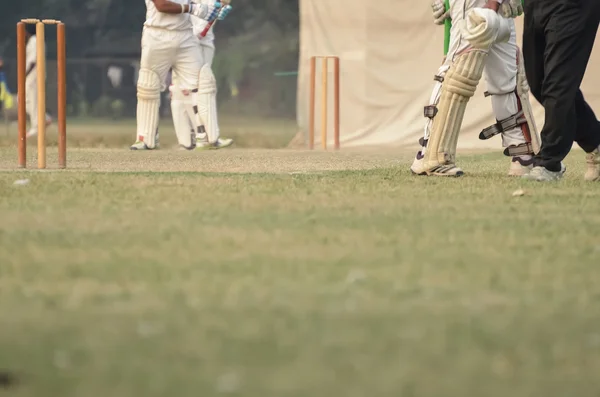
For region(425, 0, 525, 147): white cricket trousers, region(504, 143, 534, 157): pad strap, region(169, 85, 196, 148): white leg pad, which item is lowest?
region(169, 85, 196, 148): white leg pad

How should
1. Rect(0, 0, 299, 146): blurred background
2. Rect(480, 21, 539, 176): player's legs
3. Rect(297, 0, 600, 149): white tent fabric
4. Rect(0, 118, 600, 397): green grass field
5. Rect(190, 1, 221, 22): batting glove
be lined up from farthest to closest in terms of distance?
Rect(0, 0, 299, 146): blurred background, Rect(297, 0, 600, 149): white tent fabric, Rect(190, 1, 221, 22): batting glove, Rect(480, 21, 539, 176): player's legs, Rect(0, 118, 600, 397): green grass field

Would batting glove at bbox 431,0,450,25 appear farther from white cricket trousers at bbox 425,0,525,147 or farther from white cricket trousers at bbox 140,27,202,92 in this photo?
white cricket trousers at bbox 140,27,202,92

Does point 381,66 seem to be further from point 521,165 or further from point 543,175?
point 543,175

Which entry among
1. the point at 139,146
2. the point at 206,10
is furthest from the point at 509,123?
the point at 139,146

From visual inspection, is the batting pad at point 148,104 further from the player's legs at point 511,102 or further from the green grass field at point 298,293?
the green grass field at point 298,293

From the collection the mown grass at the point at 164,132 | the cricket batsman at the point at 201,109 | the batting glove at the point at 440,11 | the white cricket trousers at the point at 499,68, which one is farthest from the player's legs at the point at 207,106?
the white cricket trousers at the point at 499,68

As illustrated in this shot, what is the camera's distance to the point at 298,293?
449cm

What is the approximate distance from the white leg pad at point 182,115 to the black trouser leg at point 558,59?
7255mm

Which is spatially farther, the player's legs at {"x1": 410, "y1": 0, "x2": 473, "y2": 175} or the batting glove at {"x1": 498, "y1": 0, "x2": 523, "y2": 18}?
the player's legs at {"x1": 410, "y1": 0, "x2": 473, "y2": 175}

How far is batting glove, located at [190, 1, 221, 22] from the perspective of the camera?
1472cm

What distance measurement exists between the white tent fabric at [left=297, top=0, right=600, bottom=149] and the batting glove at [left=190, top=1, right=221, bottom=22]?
12.5ft

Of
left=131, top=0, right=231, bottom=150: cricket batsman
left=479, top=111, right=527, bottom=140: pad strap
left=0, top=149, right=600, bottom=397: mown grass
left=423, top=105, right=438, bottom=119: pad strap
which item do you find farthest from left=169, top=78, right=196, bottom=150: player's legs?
left=0, top=149, right=600, bottom=397: mown grass

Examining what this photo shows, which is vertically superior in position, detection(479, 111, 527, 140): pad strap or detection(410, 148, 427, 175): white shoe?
detection(479, 111, 527, 140): pad strap

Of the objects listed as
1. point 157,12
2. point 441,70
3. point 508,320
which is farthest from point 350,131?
point 508,320
